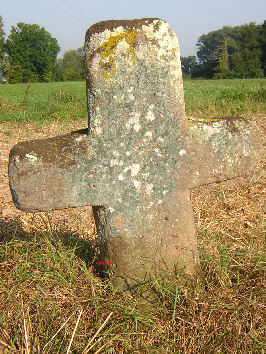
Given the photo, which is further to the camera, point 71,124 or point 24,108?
point 24,108

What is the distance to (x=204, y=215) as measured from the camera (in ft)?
13.3

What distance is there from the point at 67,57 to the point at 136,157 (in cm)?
9044

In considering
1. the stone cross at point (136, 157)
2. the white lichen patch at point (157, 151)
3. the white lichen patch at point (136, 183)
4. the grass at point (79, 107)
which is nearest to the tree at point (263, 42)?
the grass at point (79, 107)

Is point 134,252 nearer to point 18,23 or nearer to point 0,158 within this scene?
point 0,158

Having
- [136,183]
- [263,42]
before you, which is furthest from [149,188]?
[263,42]

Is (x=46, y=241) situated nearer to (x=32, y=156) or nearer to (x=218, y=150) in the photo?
(x=32, y=156)

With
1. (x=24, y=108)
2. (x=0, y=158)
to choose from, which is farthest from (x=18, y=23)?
(x=0, y=158)

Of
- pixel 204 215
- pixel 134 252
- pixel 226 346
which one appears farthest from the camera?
pixel 204 215

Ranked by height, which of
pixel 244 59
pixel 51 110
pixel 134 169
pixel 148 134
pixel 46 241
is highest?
pixel 244 59

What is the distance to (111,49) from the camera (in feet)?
7.27

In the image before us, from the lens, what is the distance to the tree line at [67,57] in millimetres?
57750

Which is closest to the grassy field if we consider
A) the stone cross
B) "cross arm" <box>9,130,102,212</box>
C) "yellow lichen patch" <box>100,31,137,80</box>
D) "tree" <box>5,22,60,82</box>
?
the stone cross

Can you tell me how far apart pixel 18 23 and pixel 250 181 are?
8220 cm

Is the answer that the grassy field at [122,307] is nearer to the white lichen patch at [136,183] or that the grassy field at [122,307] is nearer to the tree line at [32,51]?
the white lichen patch at [136,183]
